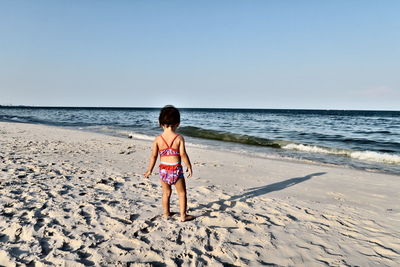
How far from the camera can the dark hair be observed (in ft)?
11.9

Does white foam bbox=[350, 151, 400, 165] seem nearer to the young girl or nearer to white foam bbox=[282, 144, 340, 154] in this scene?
white foam bbox=[282, 144, 340, 154]

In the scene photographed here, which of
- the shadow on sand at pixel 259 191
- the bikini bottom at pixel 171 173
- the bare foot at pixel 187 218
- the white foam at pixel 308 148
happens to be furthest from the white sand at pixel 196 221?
the white foam at pixel 308 148

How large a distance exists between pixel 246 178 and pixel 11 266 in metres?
5.55

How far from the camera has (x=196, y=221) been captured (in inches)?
153

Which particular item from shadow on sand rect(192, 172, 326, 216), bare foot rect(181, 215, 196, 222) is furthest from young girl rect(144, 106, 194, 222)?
shadow on sand rect(192, 172, 326, 216)

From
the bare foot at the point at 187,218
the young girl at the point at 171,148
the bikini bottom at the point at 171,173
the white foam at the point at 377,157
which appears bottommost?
the white foam at the point at 377,157

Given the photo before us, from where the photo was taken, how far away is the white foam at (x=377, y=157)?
11.7m

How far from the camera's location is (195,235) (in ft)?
11.3

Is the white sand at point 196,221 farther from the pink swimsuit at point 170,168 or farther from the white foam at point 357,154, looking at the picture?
the white foam at point 357,154

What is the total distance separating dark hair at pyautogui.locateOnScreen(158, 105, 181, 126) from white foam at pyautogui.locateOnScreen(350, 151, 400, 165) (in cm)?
1213

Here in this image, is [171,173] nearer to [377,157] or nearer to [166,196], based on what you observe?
[166,196]

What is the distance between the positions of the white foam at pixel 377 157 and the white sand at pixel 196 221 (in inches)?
226

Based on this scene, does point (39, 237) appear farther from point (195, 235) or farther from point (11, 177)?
point (11, 177)

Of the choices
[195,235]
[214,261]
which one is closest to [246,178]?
[195,235]
